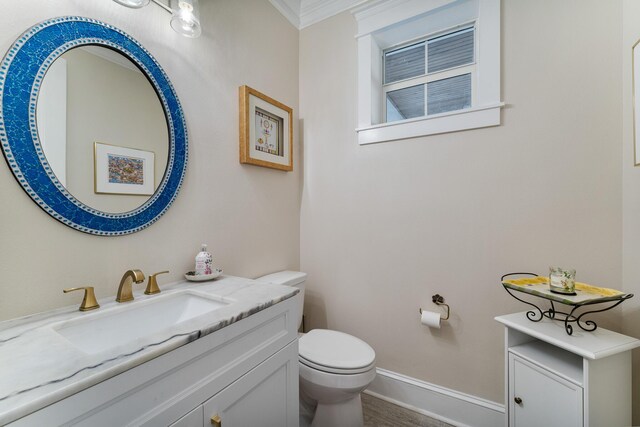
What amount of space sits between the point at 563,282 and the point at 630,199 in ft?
1.58

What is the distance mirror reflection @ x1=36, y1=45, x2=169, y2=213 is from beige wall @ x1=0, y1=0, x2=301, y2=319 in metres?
0.12

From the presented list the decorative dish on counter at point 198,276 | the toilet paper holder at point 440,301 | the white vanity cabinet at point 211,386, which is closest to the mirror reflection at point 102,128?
the decorative dish on counter at point 198,276

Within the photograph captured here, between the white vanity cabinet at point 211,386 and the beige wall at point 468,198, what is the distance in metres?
0.86

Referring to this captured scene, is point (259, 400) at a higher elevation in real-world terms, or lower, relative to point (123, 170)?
lower

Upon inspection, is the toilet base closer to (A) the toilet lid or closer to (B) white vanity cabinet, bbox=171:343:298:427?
(A) the toilet lid

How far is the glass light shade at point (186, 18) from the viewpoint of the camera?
1148mm

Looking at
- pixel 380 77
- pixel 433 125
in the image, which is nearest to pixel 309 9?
pixel 380 77

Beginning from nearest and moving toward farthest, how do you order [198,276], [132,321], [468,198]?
[132,321], [198,276], [468,198]

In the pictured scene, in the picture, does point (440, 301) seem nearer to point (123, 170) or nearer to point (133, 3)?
point (123, 170)

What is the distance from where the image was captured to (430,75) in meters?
1.76

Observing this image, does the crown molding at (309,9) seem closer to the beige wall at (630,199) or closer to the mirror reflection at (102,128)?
the mirror reflection at (102,128)

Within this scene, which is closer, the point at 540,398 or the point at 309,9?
the point at 540,398

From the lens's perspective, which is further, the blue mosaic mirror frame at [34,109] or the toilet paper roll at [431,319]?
the toilet paper roll at [431,319]

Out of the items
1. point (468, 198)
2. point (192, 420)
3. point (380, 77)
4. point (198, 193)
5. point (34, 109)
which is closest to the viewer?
point (192, 420)
